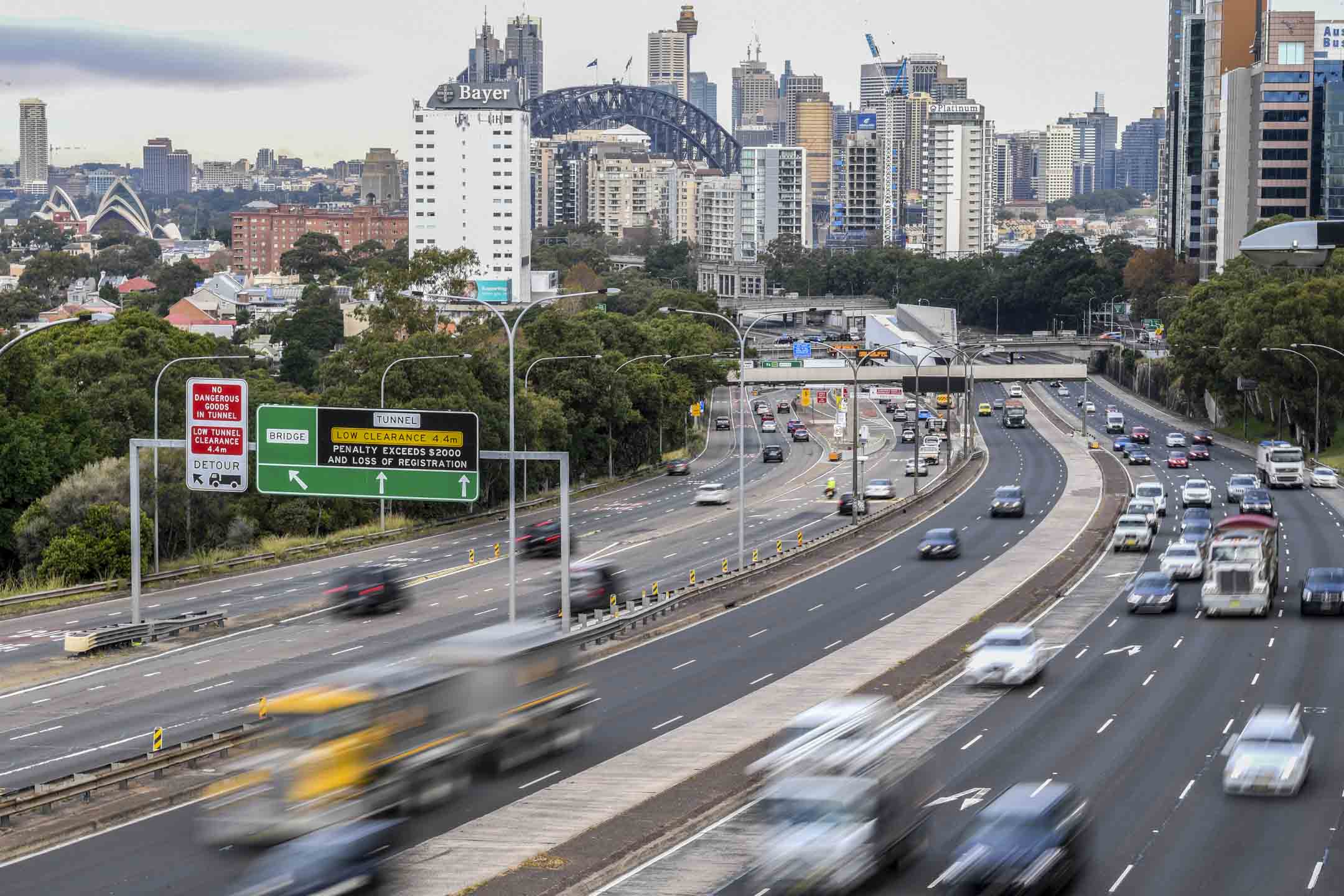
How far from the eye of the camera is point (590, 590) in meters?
56.6

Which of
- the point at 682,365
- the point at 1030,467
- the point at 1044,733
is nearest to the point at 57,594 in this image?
the point at 1044,733

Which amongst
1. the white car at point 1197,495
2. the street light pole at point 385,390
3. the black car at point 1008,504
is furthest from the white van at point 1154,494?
the street light pole at point 385,390

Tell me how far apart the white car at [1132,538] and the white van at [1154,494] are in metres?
7.50

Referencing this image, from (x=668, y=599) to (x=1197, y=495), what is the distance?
37.1 meters

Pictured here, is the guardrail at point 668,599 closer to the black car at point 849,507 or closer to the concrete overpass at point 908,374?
the black car at point 849,507

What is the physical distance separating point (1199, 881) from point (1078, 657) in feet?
70.2

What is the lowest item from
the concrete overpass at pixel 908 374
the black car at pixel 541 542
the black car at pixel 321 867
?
the black car at pixel 541 542

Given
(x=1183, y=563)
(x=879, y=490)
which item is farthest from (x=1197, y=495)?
(x=1183, y=563)

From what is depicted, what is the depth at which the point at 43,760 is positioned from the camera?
35500mm

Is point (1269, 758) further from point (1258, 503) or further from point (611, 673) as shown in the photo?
point (1258, 503)

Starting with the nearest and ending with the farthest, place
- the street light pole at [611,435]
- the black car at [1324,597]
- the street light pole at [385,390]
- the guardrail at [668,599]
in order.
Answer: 1. the guardrail at [668,599]
2. the black car at [1324,597]
3. the street light pole at [385,390]
4. the street light pole at [611,435]

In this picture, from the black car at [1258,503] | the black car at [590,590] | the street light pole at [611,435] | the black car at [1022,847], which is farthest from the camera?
the street light pole at [611,435]

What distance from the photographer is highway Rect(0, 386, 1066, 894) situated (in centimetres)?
2805

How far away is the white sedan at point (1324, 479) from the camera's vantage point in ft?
314
